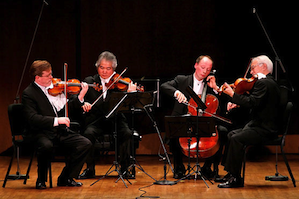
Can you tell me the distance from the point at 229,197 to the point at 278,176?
1.01 m

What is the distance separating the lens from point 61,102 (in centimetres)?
489

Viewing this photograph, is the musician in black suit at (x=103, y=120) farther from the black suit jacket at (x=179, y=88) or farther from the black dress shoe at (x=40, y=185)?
the black dress shoe at (x=40, y=185)

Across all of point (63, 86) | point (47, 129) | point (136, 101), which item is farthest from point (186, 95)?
point (47, 129)

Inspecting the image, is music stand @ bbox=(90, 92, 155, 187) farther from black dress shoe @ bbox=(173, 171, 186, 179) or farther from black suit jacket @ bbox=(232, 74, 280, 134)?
black suit jacket @ bbox=(232, 74, 280, 134)

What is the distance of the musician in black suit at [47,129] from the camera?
4555 mm

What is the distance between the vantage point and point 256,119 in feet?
15.6

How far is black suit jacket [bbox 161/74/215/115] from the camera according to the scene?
203 inches

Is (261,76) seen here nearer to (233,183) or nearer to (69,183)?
(233,183)

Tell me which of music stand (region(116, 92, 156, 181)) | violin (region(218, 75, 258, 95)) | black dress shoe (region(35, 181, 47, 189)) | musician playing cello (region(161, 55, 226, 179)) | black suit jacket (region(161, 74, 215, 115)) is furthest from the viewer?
Answer: black suit jacket (region(161, 74, 215, 115))

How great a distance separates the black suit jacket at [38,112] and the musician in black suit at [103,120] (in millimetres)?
465

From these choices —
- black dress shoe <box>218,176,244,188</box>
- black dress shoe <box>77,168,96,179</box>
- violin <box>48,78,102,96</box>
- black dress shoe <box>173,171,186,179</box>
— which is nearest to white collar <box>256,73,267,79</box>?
black dress shoe <box>218,176,244,188</box>

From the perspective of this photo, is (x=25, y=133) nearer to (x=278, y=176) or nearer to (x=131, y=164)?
(x=131, y=164)

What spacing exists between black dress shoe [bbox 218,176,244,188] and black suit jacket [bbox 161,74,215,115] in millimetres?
941

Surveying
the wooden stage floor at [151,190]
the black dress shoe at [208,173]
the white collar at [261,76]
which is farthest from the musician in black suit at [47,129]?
the white collar at [261,76]
